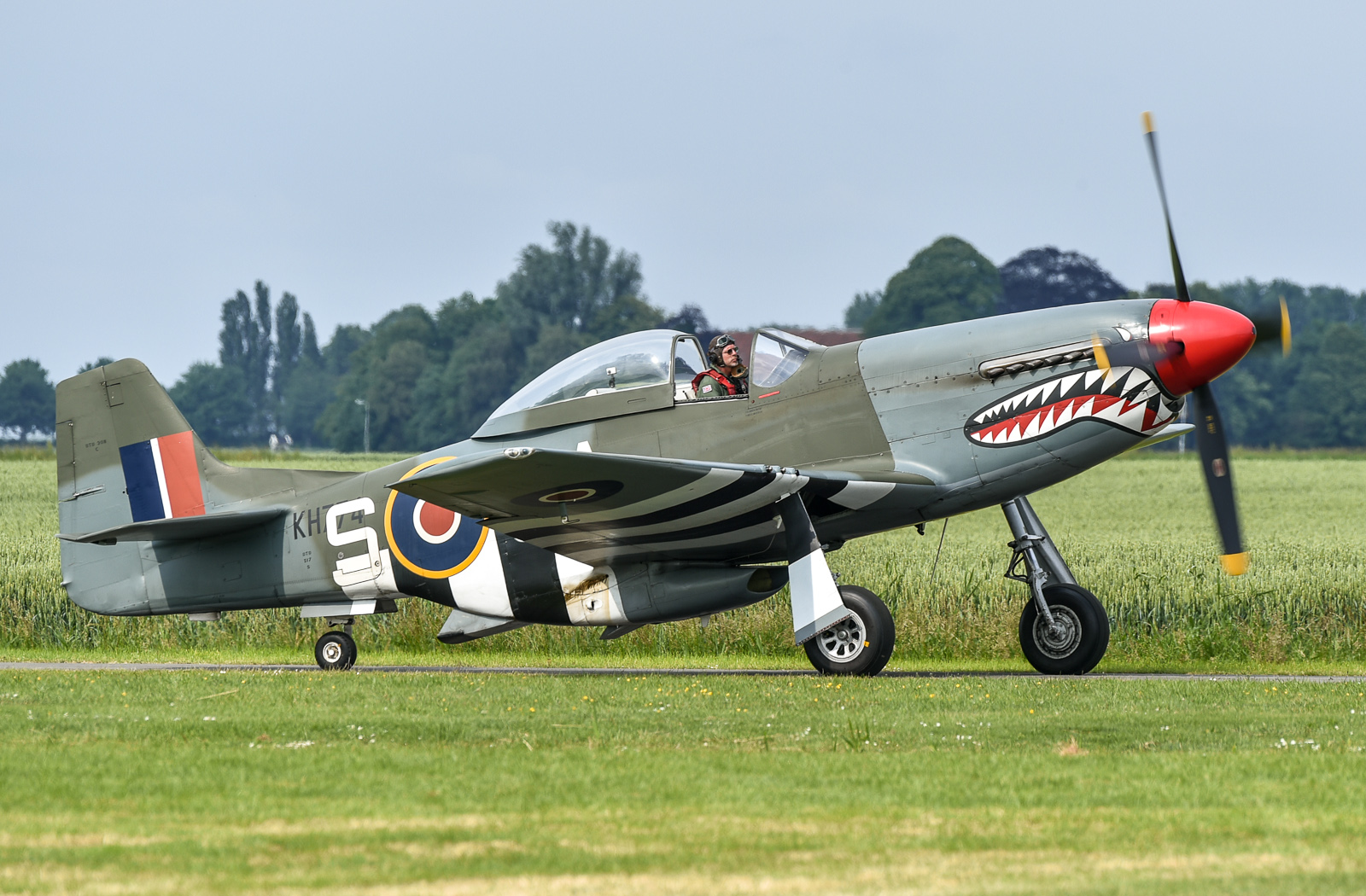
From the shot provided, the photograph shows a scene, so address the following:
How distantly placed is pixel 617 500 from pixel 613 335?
10617 cm

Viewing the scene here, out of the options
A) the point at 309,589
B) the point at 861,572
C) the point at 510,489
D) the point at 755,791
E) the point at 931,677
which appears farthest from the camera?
the point at 861,572

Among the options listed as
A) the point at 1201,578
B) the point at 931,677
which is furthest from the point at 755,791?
the point at 1201,578

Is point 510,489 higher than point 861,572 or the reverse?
higher

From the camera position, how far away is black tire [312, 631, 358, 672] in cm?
1427

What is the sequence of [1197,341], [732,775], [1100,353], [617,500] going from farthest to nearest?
1. [617,500]
2. [1100,353]
3. [1197,341]
4. [732,775]

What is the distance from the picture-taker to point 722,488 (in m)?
11.5

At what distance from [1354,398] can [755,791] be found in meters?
95.0

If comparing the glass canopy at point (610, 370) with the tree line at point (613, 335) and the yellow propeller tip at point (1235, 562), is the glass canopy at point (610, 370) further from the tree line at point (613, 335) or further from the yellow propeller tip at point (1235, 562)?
the tree line at point (613, 335)

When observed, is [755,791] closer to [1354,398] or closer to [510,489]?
[510,489]

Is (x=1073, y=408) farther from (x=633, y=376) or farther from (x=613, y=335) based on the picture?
(x=613, y=335)

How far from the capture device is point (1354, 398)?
9162 cm

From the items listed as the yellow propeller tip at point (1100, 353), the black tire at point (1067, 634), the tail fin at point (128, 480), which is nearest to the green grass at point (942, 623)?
the black tire at point (1067, 634)

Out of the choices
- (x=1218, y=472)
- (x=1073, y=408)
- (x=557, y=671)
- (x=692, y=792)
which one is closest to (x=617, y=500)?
(x=557, y=671)

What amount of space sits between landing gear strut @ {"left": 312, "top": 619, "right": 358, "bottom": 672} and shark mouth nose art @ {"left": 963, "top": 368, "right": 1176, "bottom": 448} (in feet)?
21.2
